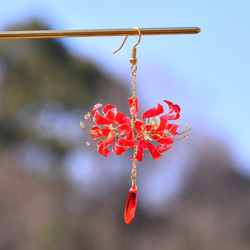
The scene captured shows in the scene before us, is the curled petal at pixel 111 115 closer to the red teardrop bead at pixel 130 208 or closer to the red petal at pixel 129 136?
the red petal at pixel 129 136

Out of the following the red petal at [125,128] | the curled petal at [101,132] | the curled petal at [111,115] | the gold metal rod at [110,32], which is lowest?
the curled petal at [101,132]

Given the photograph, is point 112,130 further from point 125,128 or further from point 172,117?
point 172,117

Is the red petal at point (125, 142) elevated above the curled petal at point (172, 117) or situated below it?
below

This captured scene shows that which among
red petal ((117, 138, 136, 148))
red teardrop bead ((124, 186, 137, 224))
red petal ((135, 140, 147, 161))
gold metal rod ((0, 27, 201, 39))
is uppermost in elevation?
gold metal rod ((0, 27, 201, 39))

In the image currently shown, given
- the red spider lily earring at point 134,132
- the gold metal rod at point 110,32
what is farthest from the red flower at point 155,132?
the gold metal rod at point 110,32

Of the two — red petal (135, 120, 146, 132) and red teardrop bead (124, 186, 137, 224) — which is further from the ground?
red petal (135, 120, 146, 132)

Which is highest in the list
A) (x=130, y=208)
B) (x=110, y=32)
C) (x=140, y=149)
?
(x=110, y=32)

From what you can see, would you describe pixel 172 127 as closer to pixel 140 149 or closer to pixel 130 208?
pixel 140 149

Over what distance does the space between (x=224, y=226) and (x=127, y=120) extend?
2632mm

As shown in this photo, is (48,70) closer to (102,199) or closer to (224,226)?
(102,199)

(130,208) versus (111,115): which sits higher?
(111,115)

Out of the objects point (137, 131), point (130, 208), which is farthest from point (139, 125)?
point (130, 208)

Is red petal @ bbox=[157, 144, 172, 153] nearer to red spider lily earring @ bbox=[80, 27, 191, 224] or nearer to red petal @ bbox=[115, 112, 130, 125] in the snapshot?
red spider lily earring @ bbox=[80, 27, 191, 224]

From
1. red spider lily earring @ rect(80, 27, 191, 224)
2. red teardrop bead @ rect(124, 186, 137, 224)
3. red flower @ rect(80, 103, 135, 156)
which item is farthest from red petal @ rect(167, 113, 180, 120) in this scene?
red teardrop bead @ rect(124, 186, 137, 224)
